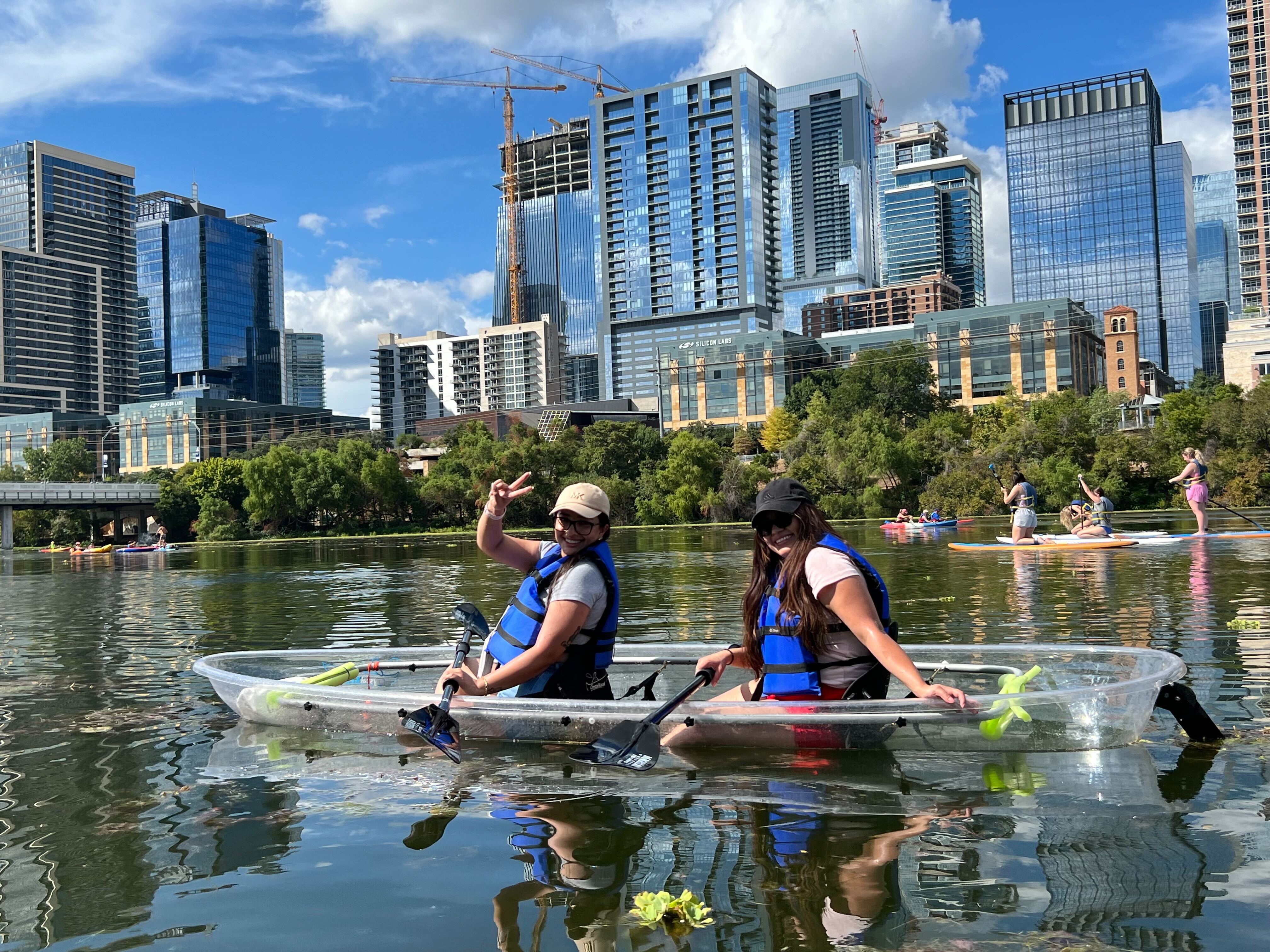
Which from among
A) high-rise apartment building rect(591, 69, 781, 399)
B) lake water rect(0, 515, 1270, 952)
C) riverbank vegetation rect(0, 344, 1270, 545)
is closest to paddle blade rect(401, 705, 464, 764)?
lake water rect(0, 515, 1270, 952)

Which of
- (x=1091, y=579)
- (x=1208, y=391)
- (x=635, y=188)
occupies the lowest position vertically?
(x=1091, y=579)

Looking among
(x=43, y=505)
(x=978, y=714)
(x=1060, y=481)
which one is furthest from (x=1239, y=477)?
(x=43, y=505)

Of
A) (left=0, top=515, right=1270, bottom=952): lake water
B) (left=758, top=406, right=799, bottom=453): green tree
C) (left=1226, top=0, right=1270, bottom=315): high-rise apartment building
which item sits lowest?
(left=0, top=515, right=1270, bottom=952): lake water

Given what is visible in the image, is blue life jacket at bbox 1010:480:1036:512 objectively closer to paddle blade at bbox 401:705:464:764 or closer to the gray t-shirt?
the gray t-shirt

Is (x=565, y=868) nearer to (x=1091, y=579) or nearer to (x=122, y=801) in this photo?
(x=122, y=801)

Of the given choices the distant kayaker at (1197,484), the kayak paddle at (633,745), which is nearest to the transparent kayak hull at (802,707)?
the kayak paddle at (633,745)

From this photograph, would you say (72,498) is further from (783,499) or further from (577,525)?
(783,499)

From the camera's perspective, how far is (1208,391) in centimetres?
10519

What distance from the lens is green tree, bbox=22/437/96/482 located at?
152875 mm

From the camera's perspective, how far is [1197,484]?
1021 inches

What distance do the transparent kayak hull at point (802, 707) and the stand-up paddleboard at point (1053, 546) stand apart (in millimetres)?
19429

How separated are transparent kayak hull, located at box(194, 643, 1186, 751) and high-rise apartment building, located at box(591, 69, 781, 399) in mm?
178215

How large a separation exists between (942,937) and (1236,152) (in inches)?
5872

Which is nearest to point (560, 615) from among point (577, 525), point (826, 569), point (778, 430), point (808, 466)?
point (577, 525)
